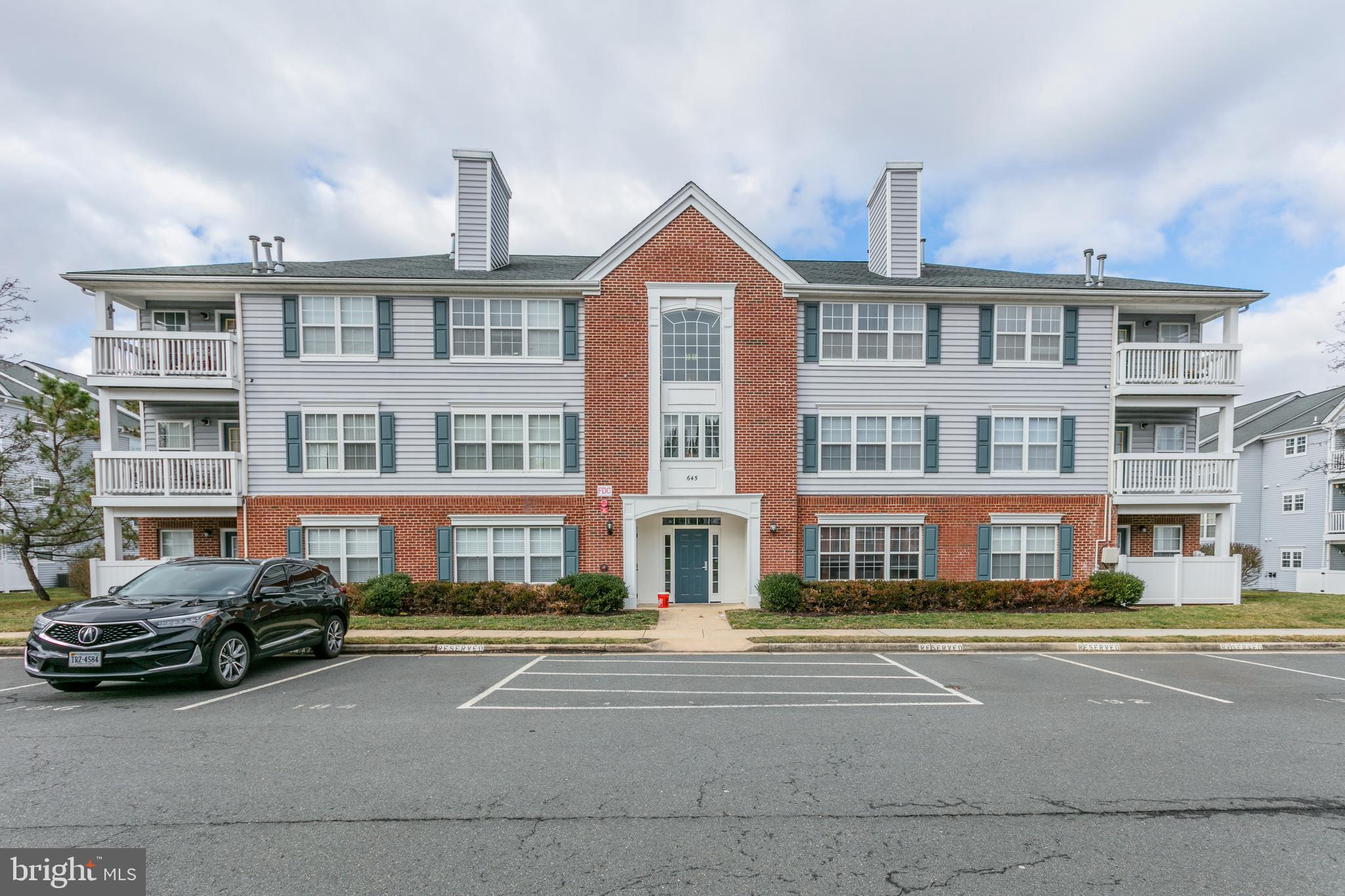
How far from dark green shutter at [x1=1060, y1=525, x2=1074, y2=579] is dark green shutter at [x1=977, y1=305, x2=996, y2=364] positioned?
5.21m

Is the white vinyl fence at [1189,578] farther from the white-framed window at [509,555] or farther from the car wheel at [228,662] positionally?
the car wheel at [228,662]

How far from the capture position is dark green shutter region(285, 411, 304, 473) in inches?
640

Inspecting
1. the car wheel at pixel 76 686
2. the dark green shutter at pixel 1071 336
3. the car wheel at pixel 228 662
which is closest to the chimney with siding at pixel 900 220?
the dark green shutter at pixel 1071 336

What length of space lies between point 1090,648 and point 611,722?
10.1m

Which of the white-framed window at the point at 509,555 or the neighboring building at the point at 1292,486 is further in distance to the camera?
the neighboring building at the point at 1292,486

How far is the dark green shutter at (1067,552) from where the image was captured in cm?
1711

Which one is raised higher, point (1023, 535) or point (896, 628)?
point (1023, 535)

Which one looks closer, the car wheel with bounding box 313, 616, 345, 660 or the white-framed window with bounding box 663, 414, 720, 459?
the car wheel with bounding box 313, 616, 345, 660

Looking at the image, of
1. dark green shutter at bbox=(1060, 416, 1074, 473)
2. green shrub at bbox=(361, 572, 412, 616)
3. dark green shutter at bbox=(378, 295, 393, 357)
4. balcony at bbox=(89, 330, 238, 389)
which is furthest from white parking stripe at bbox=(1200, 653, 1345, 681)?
balcony at bbox=(89, 330, 238, 389)

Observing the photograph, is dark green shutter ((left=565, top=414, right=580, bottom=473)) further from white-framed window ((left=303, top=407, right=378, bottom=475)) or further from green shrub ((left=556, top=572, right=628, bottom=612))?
white-framed window ((left=303, top=407, right=378, bottom=475))

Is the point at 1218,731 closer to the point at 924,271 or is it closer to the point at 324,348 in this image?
the point at 924,271

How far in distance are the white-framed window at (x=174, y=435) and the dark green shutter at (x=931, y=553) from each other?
2125 cm

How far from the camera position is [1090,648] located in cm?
1177

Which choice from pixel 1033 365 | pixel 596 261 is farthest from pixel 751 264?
pixel 1033 365
